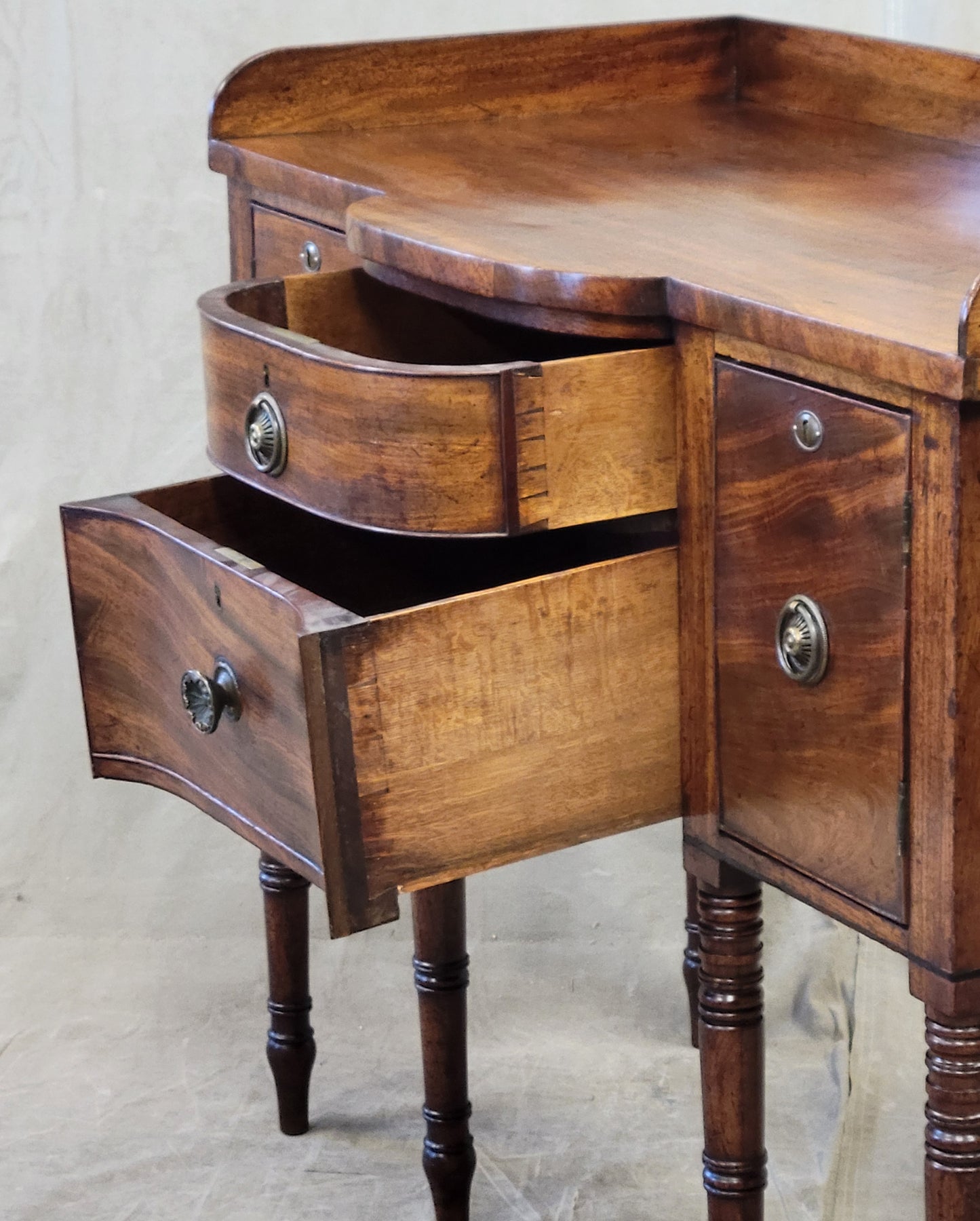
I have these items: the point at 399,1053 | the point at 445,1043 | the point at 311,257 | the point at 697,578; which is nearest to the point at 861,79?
the point at 311,257

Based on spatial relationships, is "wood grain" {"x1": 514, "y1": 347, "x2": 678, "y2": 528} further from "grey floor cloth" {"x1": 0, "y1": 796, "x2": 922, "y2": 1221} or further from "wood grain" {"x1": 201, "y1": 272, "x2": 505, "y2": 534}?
"grey floor cloth" {"x1": 0, "y1": 796, "x2": 922, "y2": 1221}

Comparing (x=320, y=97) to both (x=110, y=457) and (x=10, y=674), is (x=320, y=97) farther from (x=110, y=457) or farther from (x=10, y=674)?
(x=10, y=674)

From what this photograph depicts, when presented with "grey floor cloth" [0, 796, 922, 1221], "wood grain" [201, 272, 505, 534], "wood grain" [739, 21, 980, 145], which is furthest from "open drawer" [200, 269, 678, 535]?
"grey floor cloth" [0, 796, 922, 1221]

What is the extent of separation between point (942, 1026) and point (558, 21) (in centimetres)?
137

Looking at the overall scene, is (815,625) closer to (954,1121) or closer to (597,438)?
(597,438)

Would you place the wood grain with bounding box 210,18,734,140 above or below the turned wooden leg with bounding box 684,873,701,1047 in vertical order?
above

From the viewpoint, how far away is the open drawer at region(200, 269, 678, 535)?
1.08 meters

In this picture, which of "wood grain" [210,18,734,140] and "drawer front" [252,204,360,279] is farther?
"wood grain" [210,18,734,140]

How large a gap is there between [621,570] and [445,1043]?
1.95ft

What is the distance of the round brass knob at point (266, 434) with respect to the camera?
1178mm

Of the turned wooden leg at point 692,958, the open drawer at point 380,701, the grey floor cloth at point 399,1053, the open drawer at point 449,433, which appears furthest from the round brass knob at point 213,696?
the turned wooden leg at point 692,958

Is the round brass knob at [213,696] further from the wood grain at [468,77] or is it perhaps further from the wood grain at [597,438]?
the wood grain at [468,77]

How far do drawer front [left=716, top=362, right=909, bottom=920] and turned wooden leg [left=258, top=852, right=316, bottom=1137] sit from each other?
60cm

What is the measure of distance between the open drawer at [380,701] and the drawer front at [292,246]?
28cm
